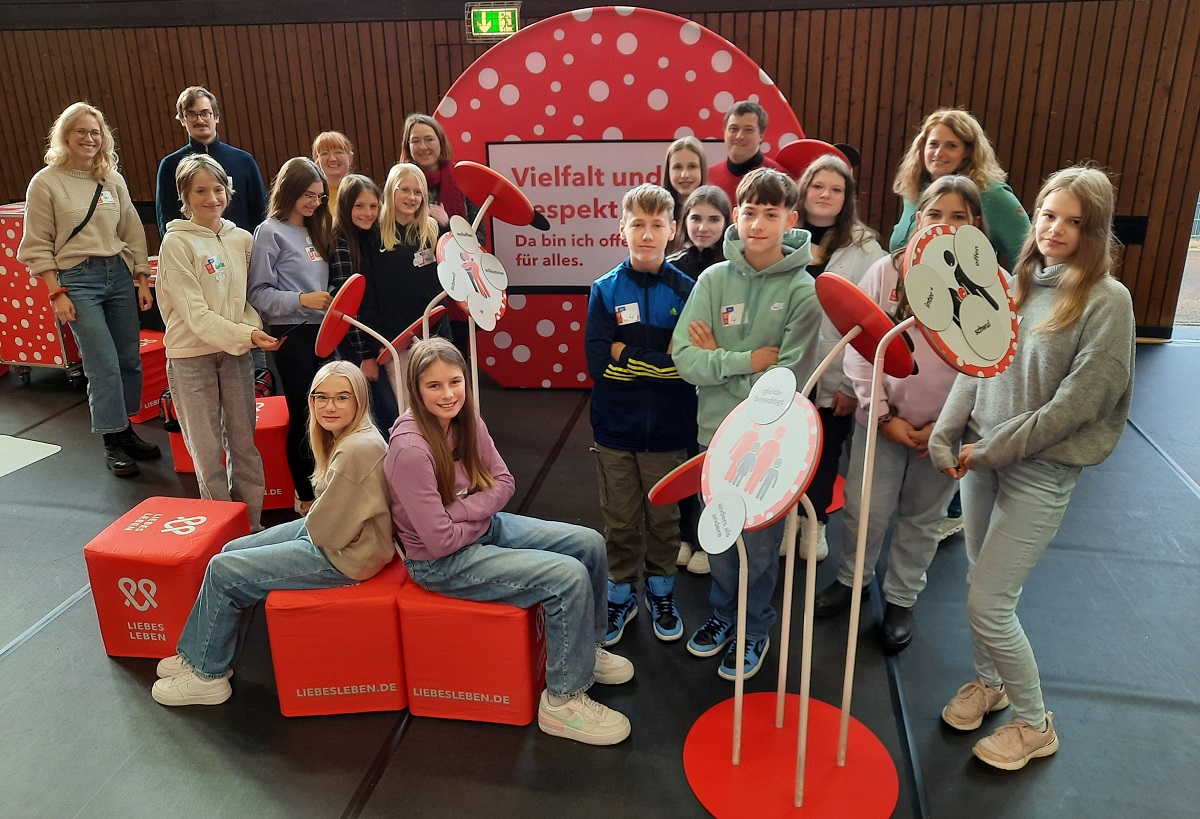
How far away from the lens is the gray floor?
7.04 feet

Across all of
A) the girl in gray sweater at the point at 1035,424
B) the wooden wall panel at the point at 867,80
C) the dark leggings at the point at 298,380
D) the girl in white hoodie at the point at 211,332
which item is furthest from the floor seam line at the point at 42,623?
the wooden wall panel at the point at 867,80

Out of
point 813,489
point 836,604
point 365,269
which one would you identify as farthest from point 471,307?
point 836,604

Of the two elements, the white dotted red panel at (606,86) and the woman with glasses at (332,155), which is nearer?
the woman with glasses at (332,155)

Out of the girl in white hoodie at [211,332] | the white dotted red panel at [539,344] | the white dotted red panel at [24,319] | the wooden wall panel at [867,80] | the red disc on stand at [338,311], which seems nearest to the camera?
the red disc on stand at [338,311]

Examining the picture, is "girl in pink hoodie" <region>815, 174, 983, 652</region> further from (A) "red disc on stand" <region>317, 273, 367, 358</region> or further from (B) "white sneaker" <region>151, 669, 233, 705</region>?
(B) "white sneaker" <region>151, 669, 233, 705</region>

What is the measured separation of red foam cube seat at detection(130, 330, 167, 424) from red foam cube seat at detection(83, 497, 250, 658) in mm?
2214

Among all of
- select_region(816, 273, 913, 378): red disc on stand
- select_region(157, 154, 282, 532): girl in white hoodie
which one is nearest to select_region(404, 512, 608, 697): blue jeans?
select_region(816, 273, 913, 378): red disc on stand

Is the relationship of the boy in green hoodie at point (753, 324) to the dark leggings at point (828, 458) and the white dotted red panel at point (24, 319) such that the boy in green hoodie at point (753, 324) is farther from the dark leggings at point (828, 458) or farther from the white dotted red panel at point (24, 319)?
the white dotted red panel at point (24, 319)

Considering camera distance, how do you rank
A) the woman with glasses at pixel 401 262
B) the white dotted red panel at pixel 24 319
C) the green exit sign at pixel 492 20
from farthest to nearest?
the green exit sign at pixel 492 20, the white dotted red panel at pixel 24 319, the woman with glasses at pixel 401 262

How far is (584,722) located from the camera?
7.65 ft

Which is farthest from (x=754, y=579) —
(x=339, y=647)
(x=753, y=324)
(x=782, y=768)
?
(x=339, y=647)

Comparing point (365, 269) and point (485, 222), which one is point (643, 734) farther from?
point (485, 222)

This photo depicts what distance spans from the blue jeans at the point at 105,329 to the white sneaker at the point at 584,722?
9.21 feet

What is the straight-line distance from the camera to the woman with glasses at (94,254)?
12.0ft
